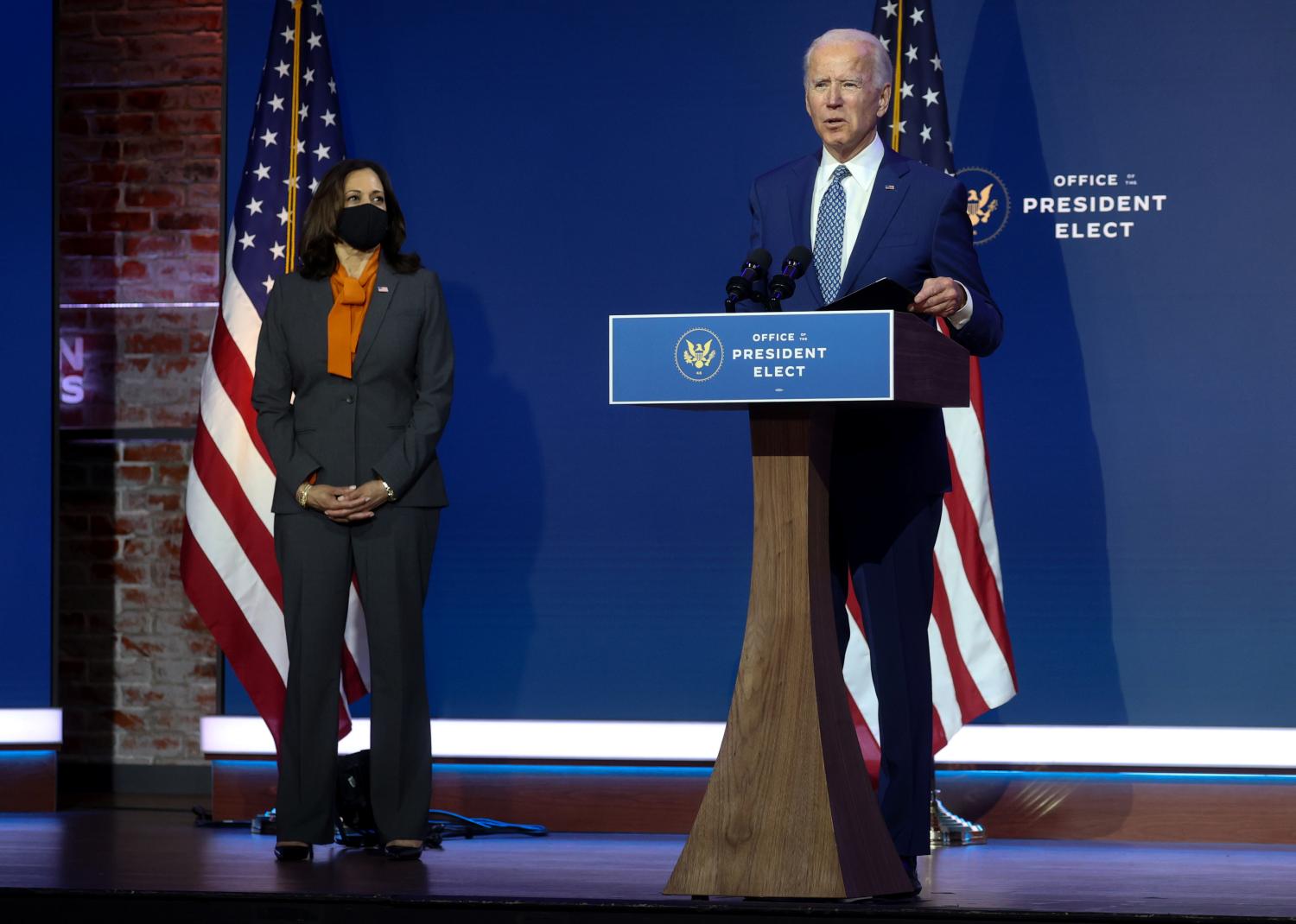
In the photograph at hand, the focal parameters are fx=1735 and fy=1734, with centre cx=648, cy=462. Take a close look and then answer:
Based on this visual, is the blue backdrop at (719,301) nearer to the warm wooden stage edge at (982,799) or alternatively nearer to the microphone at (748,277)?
the warm wooden stage edge at (982,799)

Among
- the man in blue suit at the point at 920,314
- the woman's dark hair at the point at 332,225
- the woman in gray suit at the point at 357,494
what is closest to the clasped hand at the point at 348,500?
the woman in gray suit at the point at 357,494

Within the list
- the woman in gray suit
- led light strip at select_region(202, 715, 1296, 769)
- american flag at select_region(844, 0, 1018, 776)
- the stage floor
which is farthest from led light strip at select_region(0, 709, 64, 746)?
american flag at select_region(844, 0, 1018, 776)

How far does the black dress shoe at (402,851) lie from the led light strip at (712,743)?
94 centimetres

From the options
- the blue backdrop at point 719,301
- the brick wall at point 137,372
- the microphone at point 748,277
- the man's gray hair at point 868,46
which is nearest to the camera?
the microphone at point 748,277

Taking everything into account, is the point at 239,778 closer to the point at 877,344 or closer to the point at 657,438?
the point at 657,438

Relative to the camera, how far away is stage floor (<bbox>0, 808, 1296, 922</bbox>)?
308cm

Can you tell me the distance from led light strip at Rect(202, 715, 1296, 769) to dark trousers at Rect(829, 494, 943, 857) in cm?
173

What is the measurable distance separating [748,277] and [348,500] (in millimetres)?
1479

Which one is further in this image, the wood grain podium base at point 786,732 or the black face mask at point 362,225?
the black face mask at point 362,225

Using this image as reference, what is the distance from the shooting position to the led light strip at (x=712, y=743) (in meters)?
4.84

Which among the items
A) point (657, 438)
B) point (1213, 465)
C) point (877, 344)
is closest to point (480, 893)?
point (877, 344)

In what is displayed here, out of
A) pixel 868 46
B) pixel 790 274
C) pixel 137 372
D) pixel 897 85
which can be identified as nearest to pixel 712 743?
pixel 897 85

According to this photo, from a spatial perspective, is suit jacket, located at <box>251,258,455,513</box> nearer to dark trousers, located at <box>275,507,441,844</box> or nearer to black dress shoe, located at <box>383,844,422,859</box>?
dark trousers, located at <box>275,507,441,844</box>

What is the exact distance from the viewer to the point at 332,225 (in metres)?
4.32
